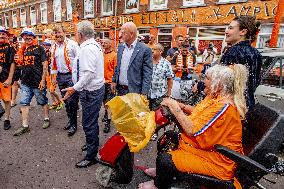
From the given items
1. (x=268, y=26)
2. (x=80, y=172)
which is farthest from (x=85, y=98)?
(x=268, y=26)

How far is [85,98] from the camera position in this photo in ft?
12.3

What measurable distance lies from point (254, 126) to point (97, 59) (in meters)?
2.26

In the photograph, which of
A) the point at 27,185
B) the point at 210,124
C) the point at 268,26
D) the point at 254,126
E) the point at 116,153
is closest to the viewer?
the point at 210,124

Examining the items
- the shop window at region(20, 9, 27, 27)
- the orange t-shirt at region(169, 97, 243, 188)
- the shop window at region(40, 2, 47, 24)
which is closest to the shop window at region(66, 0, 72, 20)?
the shop window at region(40, 2, 47, 24)

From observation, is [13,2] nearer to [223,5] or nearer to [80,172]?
[223,5]

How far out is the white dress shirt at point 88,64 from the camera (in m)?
3.49

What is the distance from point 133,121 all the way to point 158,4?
14.3m

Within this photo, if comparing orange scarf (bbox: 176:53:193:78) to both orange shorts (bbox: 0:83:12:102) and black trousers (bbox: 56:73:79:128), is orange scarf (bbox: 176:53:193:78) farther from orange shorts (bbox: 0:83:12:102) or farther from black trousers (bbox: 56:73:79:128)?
orange shorts (bbox: 0:83:12:102)

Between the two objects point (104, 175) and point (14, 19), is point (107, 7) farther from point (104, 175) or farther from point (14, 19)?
point (14, 19)

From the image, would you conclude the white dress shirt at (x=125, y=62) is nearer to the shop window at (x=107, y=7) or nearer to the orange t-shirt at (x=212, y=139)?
the orange t-shirt at (x=212, y=139)

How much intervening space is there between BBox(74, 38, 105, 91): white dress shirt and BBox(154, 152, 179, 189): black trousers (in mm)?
1641

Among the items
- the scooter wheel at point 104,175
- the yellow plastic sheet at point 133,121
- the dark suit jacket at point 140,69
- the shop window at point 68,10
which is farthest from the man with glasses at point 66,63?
the shop window at point 68,10

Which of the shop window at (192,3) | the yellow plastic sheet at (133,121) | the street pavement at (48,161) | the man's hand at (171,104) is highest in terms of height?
the shop window at (192,3)

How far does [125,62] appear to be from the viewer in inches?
169
